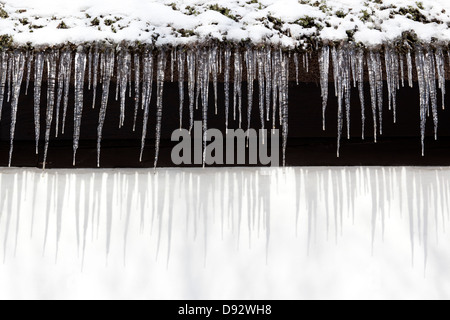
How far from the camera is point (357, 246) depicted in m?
2.21

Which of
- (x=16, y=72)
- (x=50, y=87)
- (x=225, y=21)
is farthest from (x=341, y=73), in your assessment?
(x=16, y=72)

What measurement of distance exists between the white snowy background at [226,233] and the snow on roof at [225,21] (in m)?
0.78

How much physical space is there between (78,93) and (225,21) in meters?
0.84

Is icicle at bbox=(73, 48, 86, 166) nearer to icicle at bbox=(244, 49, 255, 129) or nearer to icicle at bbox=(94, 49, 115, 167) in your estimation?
icicle at bbox=(94, 49, 115, 167)

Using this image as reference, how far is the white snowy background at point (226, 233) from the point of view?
217cm

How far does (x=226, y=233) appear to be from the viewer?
7.36 feet

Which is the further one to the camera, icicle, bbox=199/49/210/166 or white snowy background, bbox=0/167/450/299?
white snowy background, bbox=0/167/450/299

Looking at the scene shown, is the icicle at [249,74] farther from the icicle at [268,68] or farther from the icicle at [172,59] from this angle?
the icicle at [172,59]

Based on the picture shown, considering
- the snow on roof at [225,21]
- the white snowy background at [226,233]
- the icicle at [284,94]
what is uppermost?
the snow on roof at [225,21]

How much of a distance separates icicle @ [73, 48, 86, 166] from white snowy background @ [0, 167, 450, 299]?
0.32 metres

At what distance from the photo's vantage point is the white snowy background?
217 centimetres

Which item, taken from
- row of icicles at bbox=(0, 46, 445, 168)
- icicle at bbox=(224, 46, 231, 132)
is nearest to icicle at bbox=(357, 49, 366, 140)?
row of icicles at bbox=(0, 46, 445, 168)

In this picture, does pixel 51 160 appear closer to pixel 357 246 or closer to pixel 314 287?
pixel 314 287

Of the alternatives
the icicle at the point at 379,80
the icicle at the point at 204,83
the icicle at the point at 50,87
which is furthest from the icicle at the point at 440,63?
the icicle at the point at 50,87
